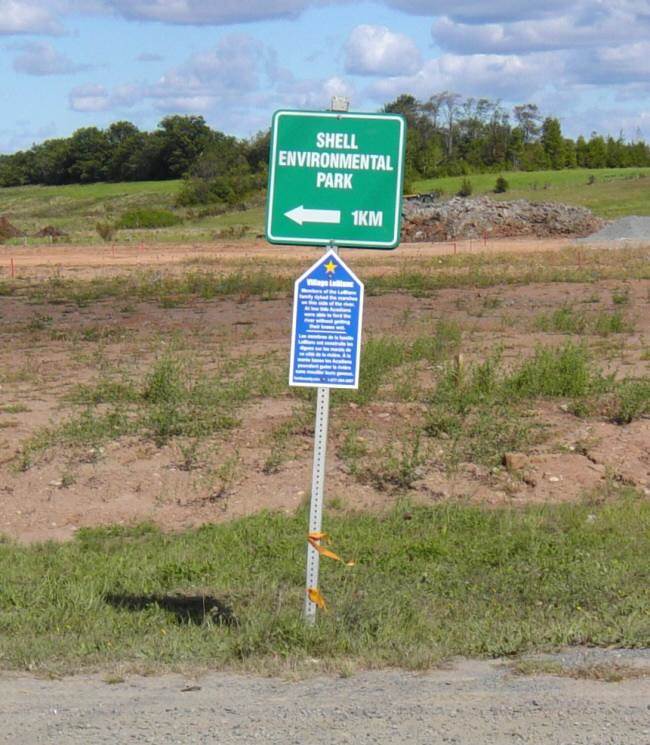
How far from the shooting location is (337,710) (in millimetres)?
5406

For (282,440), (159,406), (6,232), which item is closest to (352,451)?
(282,440)

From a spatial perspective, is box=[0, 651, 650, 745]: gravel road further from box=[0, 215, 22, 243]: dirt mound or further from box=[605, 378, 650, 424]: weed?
box=[0, 215, 22, 243]: dirt mound

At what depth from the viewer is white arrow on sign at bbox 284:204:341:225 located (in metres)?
6.62

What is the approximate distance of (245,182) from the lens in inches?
3610

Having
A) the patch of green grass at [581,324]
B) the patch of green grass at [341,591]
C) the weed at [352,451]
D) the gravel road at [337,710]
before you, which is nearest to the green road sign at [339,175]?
the patch of green grass at [341,591]

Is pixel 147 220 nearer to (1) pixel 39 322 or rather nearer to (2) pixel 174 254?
(2) pixel 174 254

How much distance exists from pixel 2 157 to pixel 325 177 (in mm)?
147187

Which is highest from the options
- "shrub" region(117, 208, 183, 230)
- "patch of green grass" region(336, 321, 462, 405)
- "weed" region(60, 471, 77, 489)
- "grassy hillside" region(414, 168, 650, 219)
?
"grassy hillside" region(414, 168, 650, 219)

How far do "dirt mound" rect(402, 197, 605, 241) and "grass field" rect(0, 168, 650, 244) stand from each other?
8.33m

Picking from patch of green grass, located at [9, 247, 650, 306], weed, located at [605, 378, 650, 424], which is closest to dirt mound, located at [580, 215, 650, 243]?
patch of green grass, located at [9, 247, 650, 306]

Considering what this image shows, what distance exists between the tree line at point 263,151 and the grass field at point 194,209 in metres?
4.50

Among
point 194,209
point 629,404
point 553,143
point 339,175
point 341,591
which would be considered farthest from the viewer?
point 553,143

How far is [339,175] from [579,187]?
285 ft

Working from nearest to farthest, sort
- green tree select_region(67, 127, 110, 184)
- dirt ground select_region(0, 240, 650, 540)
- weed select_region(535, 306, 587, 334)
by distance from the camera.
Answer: dirt ground select_region(0, 240, 650, 540) < weed select_region(535, 306, 587, 334) < green tree select_region(67, 127, 110, 184)
